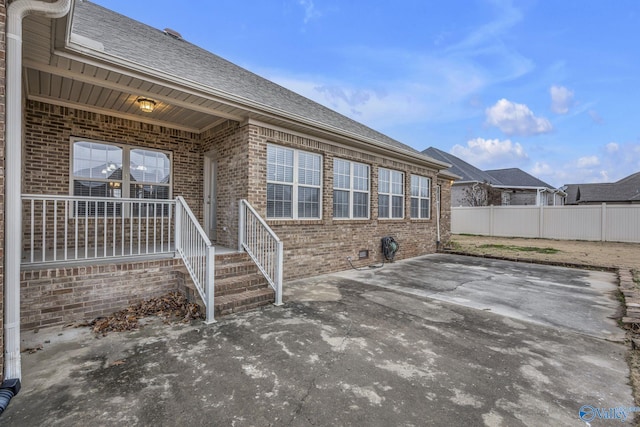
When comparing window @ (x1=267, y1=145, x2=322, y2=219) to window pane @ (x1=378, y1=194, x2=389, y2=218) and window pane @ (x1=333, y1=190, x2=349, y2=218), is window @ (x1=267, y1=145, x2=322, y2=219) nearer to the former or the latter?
window pane @ (x1=333, y1=190, x2=349, y2=218)

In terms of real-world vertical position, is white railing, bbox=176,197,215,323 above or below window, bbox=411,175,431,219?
below

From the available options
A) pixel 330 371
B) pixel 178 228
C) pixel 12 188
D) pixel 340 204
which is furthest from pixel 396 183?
pixel 12 188

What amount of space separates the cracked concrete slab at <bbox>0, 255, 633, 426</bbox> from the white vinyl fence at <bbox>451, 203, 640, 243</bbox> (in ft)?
43.8

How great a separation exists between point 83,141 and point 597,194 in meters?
40.4

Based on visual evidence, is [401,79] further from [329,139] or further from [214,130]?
[214,130]

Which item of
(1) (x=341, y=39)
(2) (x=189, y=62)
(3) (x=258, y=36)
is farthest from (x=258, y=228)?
(1) (x=341, y=39)

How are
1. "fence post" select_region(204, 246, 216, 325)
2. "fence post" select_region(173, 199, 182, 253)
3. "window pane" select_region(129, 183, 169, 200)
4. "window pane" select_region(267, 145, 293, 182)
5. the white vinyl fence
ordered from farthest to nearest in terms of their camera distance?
the white vinyl fence, "window pane" select_region(267, 145, 293, 182), "window pane" select_region(129, 183, 169, 200), "fence post" select_region(173, 199, 182, 253), "fence post" select_region(204, 246, 216, 325)

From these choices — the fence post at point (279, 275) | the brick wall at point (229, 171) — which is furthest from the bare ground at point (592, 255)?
the brick wall at point (229, 171)

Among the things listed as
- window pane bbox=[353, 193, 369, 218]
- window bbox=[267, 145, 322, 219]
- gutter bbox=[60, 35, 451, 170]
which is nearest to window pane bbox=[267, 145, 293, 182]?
window bbox=[267, 145, 322, 219]

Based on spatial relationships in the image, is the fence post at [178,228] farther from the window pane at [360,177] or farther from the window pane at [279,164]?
the window pane at [360,177]

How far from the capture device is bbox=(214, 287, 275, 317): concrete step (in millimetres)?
4156

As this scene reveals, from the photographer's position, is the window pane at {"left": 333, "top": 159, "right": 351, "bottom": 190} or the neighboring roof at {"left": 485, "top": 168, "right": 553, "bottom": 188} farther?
the neighboring roof at {"left": 485, "top": 168, "right": 553, "bottom": 188}

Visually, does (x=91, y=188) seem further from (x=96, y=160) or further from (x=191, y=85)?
(x=191, y=85)

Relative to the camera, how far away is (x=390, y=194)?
30.7 feet
